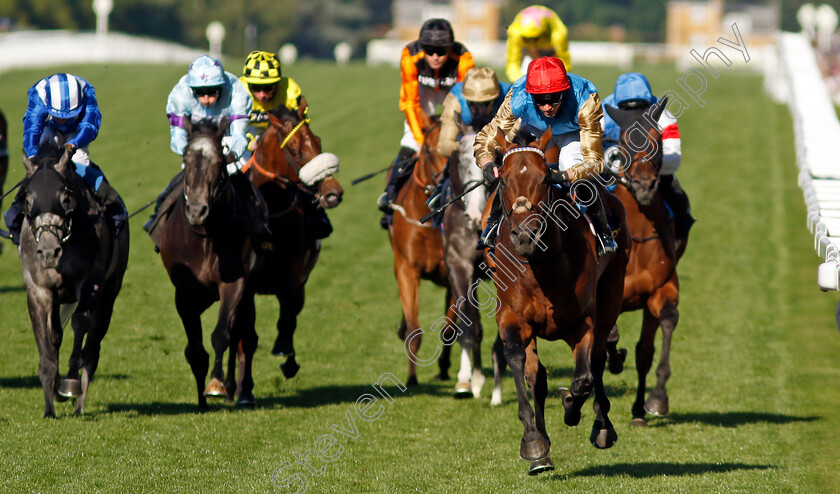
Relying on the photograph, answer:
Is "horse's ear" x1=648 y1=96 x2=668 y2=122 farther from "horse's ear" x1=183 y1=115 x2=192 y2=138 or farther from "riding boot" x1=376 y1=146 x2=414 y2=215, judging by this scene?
"horse's ear" x1=183 y1=115 x2=192 y2=138

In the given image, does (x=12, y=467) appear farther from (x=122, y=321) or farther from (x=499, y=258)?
(x=122, y=321)

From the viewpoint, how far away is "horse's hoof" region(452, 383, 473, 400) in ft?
30.1

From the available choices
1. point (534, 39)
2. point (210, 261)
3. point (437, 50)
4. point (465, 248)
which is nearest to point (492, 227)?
point (465, 248)

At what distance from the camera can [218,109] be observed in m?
8.59

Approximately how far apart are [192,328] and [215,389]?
71 centimetres

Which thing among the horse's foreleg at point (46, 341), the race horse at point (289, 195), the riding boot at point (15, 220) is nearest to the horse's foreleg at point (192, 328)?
the race horse at point (289, 195)

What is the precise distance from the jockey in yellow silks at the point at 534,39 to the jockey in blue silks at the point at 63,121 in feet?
14.2

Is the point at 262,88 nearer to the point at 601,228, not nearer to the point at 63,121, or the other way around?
the point at 63,121

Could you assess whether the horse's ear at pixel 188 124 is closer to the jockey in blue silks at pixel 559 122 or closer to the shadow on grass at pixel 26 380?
the jockey in blue silks at pixel 559 122

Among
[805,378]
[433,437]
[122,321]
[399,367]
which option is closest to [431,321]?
[399,367]

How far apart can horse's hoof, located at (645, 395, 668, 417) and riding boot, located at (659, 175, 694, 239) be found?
4.44 feet

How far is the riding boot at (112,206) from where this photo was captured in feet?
27.4

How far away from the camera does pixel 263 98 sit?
9.54 m

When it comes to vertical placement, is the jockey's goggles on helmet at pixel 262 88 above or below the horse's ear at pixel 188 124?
above
